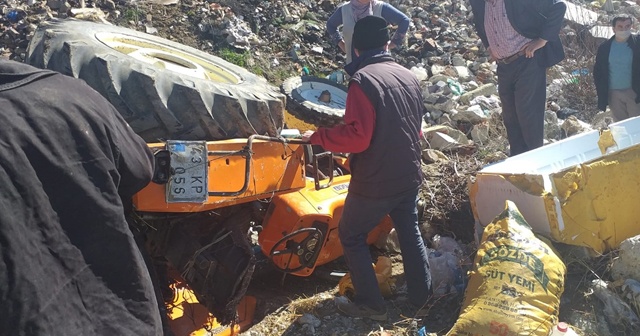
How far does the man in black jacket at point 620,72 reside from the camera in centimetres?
607

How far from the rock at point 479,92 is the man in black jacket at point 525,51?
7.50 ft

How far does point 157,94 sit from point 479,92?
541 cm

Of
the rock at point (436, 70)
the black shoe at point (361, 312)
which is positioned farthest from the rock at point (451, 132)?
the black shoe at point (361, 312)

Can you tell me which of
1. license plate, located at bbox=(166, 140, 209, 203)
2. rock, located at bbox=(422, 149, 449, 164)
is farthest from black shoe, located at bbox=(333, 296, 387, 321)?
rock, located at bbox=(422, 149, 449, 164)

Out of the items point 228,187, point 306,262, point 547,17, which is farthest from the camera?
point 547,17

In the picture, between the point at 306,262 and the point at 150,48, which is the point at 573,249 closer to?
the point at 306,262

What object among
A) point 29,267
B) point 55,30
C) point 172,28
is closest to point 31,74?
point 29,267

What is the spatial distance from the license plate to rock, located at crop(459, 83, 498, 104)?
5.17m

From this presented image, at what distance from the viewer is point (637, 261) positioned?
3605 millimetres

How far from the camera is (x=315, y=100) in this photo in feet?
16.3

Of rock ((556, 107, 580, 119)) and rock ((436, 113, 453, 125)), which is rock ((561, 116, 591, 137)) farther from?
rock ((436, 113, 453, 125))

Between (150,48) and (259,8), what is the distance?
5.17m

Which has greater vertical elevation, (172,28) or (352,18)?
(352,18)

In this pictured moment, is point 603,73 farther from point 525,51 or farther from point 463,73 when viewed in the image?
point 463,73
